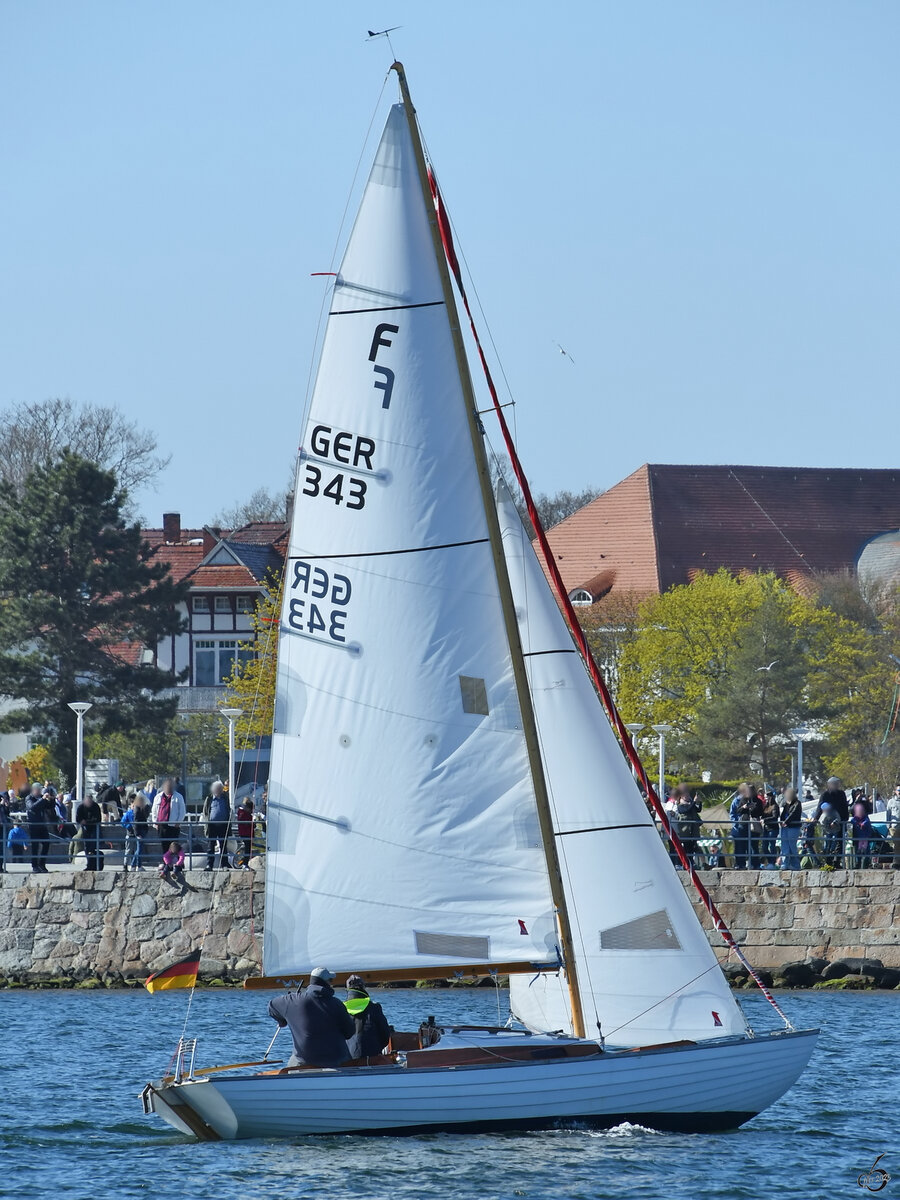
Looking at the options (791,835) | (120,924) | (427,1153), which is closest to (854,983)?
(791,835)

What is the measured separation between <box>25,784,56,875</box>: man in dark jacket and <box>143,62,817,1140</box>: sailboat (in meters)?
15.2

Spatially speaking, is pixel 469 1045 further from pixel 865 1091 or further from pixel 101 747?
pixel 101 747

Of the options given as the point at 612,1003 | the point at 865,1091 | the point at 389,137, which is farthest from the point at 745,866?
the point at 389,137

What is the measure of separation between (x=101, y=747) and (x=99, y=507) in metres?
7.81

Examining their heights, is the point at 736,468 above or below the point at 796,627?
above

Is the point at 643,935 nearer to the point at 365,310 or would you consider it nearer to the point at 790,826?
the point at 365,310

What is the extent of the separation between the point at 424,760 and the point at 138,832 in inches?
613

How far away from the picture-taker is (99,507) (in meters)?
55.2

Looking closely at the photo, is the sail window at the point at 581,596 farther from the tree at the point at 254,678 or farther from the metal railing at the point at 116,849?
the metal railing at the point at 116,849

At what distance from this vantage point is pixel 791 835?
95.6 feet

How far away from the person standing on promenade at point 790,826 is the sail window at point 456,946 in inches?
552

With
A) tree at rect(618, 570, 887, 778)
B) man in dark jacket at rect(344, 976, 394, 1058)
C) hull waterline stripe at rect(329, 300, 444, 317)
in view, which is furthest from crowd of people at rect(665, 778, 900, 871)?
tree at rect(618, 570, 887, 778)

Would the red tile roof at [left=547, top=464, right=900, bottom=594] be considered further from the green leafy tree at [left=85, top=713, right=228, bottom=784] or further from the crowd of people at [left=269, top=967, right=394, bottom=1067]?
the crowd of people at [left=269, top=967, right=394, bottom=1067]

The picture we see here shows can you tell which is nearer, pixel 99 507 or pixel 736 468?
pixel 99 507
